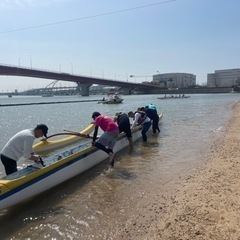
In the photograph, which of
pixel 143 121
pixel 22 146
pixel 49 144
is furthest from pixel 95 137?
pixel 143 121

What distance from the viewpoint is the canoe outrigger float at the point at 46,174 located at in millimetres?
6753

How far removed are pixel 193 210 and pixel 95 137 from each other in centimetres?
493

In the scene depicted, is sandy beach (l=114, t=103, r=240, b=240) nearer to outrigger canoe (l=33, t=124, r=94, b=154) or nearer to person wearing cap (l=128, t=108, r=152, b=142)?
person wearing cap (l=128, t=108, r=152, b=142)

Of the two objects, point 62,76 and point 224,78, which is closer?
point 62,76

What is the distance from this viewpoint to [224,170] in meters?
9.05

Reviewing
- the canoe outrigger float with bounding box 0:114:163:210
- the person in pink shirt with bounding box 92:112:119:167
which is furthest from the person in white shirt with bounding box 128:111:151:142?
the person in pink shirt with bounding box 92:112:119:167

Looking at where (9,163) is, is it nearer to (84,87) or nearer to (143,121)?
(143,121)

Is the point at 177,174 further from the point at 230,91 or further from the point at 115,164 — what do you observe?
the point at 230,91

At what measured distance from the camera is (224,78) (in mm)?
187500

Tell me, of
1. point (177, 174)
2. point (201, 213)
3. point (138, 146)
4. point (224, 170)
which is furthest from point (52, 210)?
point (138, 146)

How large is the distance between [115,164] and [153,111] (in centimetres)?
696

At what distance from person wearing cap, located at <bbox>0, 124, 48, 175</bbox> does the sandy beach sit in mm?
2699

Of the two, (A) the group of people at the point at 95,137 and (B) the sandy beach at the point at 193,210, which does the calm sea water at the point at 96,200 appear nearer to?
(B) the sandy beach at the point at 193,210

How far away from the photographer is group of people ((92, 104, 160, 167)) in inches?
400
